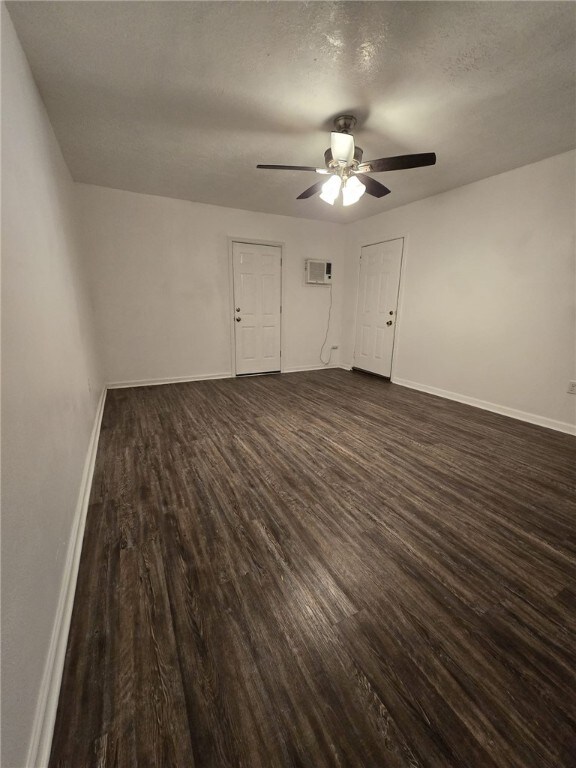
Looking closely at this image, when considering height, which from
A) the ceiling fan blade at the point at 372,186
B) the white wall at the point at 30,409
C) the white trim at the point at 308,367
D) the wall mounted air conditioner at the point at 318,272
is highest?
the ceiling fan blade at the point at 372,186

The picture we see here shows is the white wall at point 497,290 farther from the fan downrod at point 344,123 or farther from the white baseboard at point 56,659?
the white baseboard at point 56,659

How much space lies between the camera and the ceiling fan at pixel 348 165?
216 cm

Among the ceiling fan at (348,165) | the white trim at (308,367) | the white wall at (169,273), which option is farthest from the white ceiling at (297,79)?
the white trim at (308,367)

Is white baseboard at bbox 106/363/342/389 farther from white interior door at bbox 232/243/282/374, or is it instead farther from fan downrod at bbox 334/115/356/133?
fan downrod at bbox 334/115/356/133

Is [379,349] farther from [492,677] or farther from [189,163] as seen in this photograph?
[492,677]

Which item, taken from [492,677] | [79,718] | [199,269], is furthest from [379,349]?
[79,718]

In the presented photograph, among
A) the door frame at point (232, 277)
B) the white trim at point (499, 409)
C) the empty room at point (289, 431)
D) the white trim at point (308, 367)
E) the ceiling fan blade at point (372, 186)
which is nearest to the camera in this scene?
the empty room at point (289, 431)

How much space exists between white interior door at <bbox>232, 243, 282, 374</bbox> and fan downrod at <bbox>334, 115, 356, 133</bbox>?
8.29ft

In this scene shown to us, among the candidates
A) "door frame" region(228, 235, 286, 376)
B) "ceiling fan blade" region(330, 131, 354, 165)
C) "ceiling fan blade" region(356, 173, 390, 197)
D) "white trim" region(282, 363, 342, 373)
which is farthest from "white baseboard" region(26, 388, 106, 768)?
"white trim" region(282, 363, 342, 373)

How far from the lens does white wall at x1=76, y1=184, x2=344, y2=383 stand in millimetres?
3873

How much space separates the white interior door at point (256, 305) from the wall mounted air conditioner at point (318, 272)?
513 millimetres

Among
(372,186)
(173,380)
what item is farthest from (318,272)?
(173,380)

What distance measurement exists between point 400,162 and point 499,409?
280cm

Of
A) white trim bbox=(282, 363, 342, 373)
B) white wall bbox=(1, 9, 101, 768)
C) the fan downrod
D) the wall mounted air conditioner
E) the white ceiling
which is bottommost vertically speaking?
white trim bbox=(282, 363, 342, 373)
